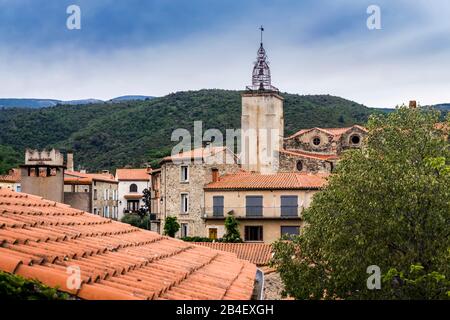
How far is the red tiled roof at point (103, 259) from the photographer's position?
15.8 ft

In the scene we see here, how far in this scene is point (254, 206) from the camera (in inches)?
1734

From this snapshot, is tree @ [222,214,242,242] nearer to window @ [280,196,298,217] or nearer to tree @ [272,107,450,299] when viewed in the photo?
window @ [280,196,298,217]

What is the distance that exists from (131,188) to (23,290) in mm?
78634

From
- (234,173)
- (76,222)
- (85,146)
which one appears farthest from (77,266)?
(85,146)

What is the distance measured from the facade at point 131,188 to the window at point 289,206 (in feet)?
128

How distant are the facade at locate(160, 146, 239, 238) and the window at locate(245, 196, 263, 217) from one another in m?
3.53

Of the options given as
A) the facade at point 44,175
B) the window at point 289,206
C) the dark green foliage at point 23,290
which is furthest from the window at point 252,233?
the dark green foliage at point 23,290

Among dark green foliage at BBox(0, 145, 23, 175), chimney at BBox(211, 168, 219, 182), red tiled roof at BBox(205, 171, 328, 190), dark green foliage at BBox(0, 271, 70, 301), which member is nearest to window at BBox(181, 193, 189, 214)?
red tiled roof at BBox(205, 171, 328, 190)

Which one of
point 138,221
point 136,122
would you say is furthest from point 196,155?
point 136,122

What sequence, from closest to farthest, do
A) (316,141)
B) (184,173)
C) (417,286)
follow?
1. (417,286)
2. (184,173)
3. (316,141)

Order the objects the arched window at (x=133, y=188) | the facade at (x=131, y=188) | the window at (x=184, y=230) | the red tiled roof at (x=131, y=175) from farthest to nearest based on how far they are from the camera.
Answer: the arched window at (x=133, y=188) → the facade at (x=131, y=188) → the red tiled roof at (x=131, y=175) → the window at (x=184, y=230)

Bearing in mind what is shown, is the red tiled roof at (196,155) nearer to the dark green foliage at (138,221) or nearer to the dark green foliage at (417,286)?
the dark green foliage at (138,221)

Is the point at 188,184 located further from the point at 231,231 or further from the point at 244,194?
the point at 231,231
